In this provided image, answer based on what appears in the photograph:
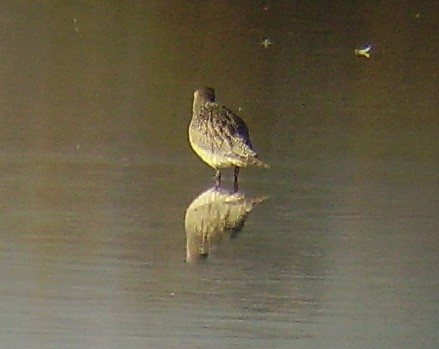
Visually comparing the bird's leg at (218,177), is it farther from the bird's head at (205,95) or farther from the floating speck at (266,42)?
the floating speck at (266,42)

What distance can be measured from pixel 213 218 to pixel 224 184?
9 cm

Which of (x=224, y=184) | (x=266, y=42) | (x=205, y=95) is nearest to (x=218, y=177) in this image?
(x=224, y=184)

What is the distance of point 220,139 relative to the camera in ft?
4.11

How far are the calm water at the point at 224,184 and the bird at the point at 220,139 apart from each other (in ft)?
0.08

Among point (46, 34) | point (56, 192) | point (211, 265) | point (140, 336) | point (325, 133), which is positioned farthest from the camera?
point (46, 34)

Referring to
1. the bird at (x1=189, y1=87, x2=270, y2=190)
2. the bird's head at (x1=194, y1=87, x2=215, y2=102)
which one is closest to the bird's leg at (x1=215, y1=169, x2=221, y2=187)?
the bird at (x1=189, y1=87, x2=270, y2=190)

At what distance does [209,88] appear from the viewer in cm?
137

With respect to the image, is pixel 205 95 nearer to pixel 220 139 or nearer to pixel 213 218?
pixel 220 139

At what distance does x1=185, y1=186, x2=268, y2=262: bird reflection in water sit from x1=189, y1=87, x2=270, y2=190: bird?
31 millimetres

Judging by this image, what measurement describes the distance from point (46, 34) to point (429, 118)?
624 millimetres

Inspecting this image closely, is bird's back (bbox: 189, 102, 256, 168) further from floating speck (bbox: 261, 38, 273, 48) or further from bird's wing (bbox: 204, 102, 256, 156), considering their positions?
floating speck (bbox: 261, 38, 273, 48)

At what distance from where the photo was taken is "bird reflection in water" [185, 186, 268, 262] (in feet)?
3.71

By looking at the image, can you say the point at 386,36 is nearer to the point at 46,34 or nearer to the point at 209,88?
the point at 209,88

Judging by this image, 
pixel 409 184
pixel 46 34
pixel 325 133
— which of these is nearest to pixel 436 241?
pixel 409 184
